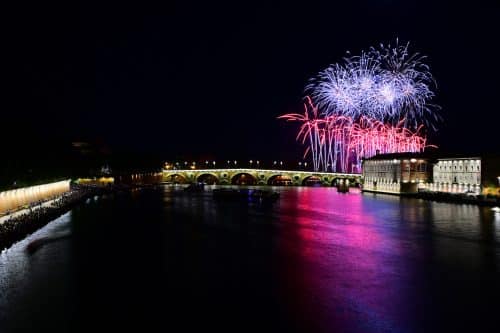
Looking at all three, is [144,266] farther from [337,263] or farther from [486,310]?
[486,310]

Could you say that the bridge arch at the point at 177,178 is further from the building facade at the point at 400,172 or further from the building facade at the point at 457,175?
the building facade at the point at 457,175

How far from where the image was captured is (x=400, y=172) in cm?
5562

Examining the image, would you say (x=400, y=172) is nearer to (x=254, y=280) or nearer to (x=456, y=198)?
(x=456, y=198)

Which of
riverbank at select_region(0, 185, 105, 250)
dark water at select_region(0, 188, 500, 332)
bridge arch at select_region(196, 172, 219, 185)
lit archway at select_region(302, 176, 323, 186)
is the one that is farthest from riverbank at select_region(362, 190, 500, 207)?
bridge arch at select_region(196, 172, 219, 185)

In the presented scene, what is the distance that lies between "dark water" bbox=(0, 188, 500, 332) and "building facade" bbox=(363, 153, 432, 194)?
1135 inches

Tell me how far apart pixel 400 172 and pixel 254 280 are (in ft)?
148

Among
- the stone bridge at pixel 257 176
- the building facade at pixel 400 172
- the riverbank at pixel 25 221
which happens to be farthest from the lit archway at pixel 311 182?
the riverbank at pixel 25 221

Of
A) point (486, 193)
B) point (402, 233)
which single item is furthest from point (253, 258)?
point (486, 193)

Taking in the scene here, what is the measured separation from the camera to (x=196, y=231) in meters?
24.8

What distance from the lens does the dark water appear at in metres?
10.0

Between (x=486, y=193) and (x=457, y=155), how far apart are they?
745cm

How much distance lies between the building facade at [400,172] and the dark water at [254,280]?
1135 inches

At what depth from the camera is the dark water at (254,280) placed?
32.9ft

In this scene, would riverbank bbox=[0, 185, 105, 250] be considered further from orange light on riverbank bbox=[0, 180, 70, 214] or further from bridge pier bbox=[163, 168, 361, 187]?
bridge pier bbox=[163, 168, 361, 187]
